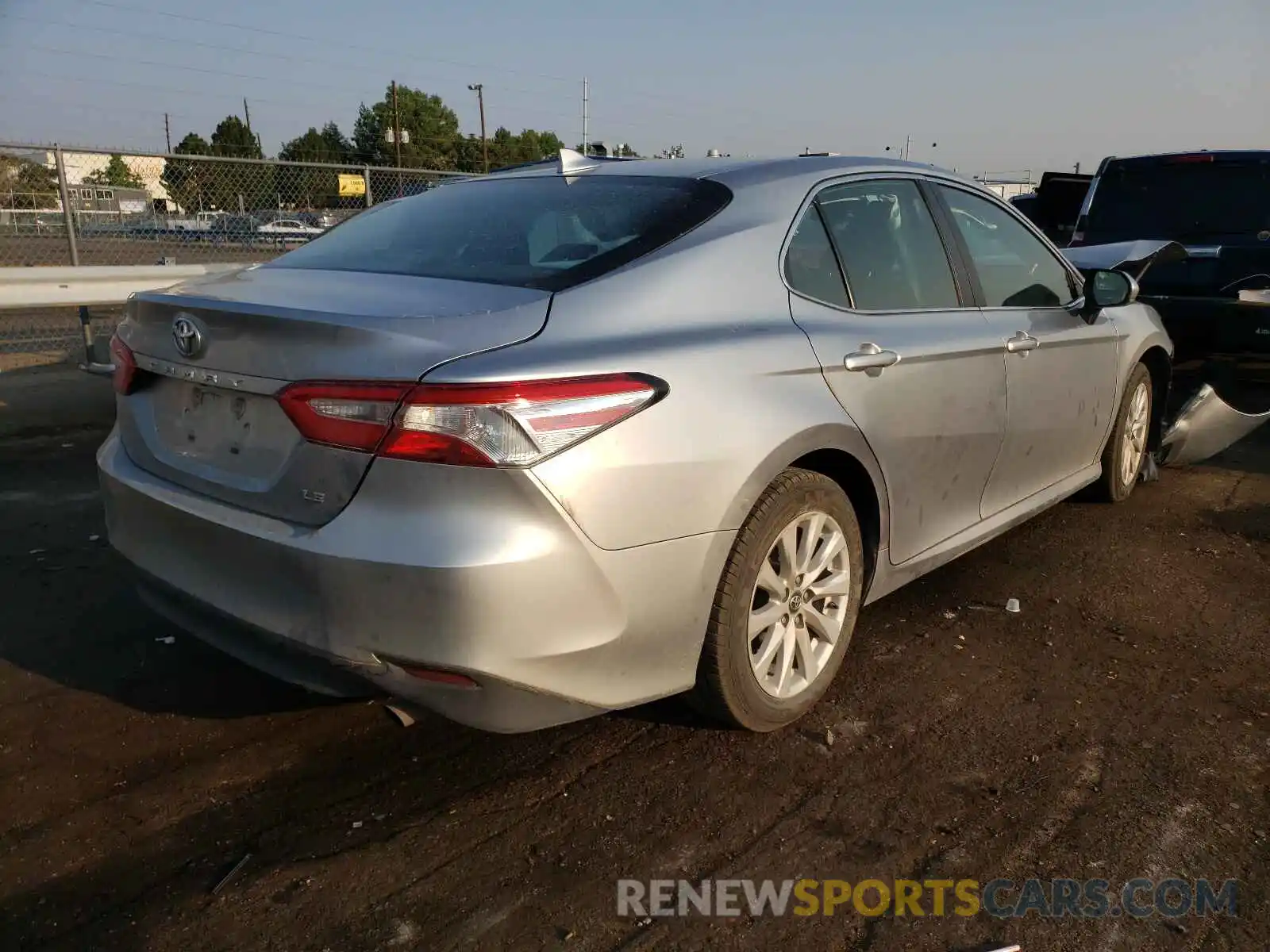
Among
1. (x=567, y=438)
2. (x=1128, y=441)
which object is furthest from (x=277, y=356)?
(x=1128, y=441)

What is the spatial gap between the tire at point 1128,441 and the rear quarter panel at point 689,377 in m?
2.67

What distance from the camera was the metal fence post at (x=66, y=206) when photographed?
912cm

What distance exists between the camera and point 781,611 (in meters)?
2.89

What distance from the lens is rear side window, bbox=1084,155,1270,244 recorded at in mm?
6941

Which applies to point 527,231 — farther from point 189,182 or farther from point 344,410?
point 189,182

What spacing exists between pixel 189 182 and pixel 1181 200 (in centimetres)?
947

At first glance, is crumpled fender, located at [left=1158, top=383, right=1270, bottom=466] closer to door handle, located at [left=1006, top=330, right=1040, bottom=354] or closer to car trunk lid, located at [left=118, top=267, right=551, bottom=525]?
door handle, located at [left=1006, top=330, right=1040, bottom=354]

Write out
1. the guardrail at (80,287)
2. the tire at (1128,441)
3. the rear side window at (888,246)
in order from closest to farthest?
the rear side window at (888,246)
the tire at (1128,441)
the guardrail at (80,287)

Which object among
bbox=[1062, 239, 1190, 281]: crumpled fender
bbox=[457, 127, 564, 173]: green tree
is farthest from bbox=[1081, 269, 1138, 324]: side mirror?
bbox=[457, 127, 564, 173]: green tree

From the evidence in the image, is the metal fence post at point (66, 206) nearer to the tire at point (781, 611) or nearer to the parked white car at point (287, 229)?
the parked white car at point (287, 229)

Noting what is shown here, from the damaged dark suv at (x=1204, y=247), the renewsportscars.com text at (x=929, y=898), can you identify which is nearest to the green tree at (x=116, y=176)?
the damaged dark suv at (x=1204, y=247)

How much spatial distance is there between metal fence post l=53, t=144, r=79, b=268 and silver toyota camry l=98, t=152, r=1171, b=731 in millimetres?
7135

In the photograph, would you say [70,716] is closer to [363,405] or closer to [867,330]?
[363,405]

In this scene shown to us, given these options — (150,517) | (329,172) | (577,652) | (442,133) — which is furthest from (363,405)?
(442,133)
